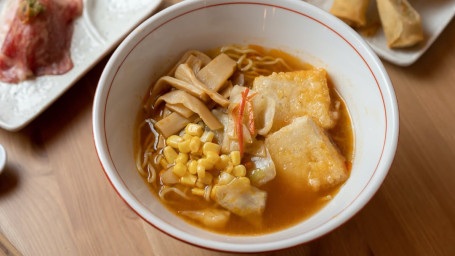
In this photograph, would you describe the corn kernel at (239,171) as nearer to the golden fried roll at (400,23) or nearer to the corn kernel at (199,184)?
the corn kernel at (199,184)

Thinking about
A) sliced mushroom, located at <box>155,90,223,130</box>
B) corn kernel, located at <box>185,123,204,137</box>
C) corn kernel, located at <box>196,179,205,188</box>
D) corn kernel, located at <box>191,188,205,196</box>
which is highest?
sliced mushroom, located at <box>155,90,223,130</box>

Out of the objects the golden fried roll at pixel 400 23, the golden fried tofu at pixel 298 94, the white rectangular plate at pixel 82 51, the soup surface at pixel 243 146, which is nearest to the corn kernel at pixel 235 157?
the soup surface at pixel 243 146

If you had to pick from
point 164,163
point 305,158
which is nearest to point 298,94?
point 305,158

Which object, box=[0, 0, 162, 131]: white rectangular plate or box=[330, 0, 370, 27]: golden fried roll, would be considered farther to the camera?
box=[330, 0, 370, 27]: golden fried roll

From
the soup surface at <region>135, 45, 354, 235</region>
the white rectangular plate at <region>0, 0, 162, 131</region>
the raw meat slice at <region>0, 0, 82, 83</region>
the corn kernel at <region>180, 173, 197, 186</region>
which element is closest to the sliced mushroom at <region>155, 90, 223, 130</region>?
the soup surface at <region>135, 45, 354, 235</region>

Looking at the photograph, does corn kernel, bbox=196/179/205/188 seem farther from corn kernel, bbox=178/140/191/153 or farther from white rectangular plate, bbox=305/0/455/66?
white rectangular plate, bbox=305/0/455/66

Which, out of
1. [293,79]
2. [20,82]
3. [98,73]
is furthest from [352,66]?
[20,82]

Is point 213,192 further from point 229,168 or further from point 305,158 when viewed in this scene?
point 305,158
